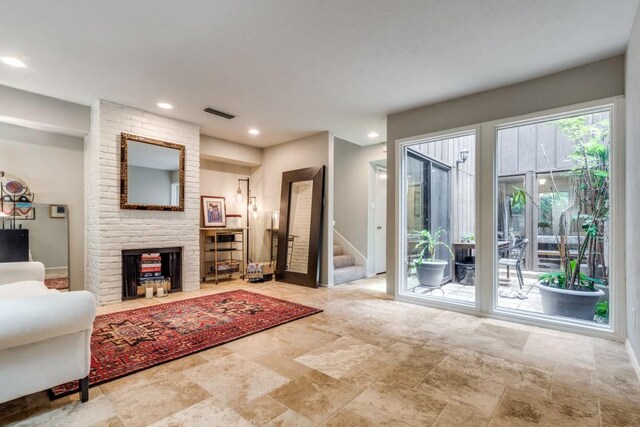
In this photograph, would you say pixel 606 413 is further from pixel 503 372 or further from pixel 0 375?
pixel 0 375

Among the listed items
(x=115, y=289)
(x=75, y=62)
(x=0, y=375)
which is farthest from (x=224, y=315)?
(x=75, y=62)

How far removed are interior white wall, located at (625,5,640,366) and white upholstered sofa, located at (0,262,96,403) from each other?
12.3 feet

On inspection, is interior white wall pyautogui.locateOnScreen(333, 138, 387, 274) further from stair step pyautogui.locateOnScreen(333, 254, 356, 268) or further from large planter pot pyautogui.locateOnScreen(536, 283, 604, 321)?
large planter pot pyautogui.locateOnScreen(536, 283, 604, 321)

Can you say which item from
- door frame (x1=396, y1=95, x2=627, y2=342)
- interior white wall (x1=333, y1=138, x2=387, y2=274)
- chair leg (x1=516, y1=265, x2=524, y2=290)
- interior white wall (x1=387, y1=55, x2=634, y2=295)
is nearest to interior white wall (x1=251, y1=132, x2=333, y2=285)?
interior white wall (x1=333, y1=138, x2=387, y2=274)

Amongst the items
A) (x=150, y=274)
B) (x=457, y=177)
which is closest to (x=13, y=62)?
(x=150, y=274)

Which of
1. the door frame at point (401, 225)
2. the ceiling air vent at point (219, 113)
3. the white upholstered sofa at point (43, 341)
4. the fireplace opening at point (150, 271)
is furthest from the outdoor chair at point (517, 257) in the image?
the fireplace opening at point (150, 271)

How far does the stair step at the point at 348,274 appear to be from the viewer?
17.9 ft

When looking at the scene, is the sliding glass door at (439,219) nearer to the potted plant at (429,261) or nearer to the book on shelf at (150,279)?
the potted plant at (429,261)

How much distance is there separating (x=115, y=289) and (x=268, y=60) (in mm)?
3540

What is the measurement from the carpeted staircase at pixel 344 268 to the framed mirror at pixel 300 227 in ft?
1.55

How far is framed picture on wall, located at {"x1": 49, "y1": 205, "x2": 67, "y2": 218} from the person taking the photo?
415 cm

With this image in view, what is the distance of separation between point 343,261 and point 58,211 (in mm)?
4535

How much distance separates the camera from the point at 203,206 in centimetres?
579

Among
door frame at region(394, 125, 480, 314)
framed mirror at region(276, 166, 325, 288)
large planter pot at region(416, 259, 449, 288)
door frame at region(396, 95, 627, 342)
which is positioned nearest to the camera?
door frame at region(396, 95, 627, 342)
